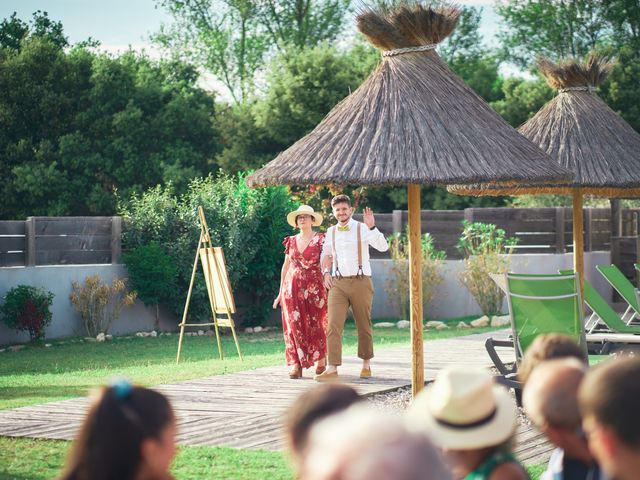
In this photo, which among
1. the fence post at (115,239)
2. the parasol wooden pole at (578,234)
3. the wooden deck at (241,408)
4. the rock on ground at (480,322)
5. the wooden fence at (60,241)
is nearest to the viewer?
the wooden deck at (241,408)

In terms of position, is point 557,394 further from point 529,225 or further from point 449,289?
point 529,225

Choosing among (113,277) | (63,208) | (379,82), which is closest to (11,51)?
(63,208)

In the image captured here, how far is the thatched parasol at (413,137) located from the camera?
30.1ft

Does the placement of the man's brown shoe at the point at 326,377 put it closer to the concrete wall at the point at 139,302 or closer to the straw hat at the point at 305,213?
the straw hat at the point at 305,213

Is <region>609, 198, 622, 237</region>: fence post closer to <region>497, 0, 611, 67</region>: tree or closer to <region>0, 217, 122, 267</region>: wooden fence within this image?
<region>0, 217, 122, 267</region>: wooden fence

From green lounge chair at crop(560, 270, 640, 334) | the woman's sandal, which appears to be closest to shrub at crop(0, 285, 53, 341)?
the woman's sandal

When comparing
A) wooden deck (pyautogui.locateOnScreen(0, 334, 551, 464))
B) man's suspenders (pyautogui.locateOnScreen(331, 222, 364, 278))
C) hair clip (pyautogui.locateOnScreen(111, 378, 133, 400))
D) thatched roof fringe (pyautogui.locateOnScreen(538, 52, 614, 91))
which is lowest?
wooden deck (pyautogui.locateOnScreen(0, 334, 551, 464))

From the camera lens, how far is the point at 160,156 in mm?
35156

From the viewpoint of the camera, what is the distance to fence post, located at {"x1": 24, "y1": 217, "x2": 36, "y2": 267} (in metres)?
18.7

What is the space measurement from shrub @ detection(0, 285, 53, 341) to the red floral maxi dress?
22.3 ft

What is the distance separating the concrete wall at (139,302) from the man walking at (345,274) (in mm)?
8032

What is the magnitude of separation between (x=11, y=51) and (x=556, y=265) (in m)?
18.8

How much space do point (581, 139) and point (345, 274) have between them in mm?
3875

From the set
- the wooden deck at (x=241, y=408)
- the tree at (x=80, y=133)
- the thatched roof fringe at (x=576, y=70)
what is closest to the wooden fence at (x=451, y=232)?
the wooden deck at (x=241, y=408)
